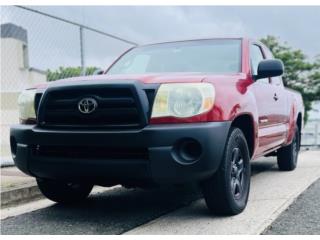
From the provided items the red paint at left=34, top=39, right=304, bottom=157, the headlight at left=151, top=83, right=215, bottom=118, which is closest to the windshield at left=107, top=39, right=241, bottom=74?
the red paint at left=34, top=39, right=304, bottom=157

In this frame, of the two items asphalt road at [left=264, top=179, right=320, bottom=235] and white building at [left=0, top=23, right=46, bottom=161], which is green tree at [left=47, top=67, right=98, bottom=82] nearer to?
white building at [left=0, top=23, right=46, bottom=161]

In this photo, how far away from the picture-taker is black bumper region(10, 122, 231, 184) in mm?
3416

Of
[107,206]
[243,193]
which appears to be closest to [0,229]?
[107,206]

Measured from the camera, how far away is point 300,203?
433cm

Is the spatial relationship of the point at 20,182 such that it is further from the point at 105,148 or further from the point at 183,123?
the point at 183,123

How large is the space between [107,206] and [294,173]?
9.90ft

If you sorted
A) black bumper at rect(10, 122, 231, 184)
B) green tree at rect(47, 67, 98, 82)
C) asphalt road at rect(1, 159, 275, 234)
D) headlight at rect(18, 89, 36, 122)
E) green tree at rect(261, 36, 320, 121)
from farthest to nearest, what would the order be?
green tree at rect(261, 36, 320, 121) < green tree at rect(47, 67, 98, 82) < headlight at rect(18, 89, 36, 122) < asphalt road at rect(1, 159, 275, 234) < black bumper at rect(10, 122, 231, 184)

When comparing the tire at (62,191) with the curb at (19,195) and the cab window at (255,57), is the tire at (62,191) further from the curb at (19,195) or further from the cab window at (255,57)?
the cab window at (255,57)

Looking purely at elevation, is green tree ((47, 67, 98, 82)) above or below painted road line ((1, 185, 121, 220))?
above

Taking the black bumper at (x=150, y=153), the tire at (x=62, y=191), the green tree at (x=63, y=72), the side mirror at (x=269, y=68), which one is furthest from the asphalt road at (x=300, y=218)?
the green tree at (x=63, y=72)

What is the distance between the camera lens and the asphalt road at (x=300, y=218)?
3424 mm

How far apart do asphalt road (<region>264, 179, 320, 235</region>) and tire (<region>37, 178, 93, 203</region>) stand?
1.88m

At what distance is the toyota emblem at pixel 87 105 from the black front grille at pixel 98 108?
0.02 metres

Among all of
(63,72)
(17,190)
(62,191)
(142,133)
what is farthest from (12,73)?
(142,133)
